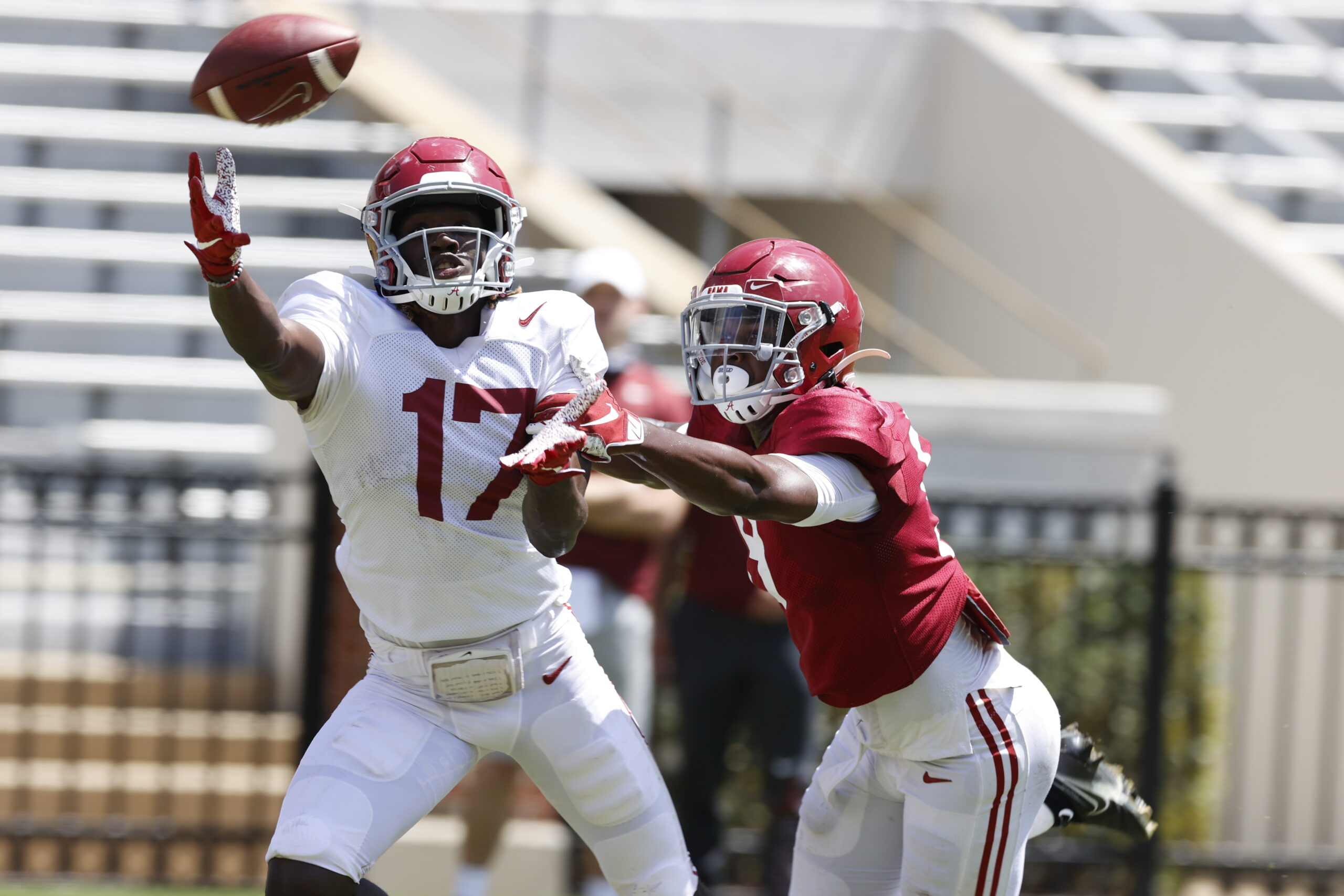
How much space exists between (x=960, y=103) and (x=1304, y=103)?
2986 mm

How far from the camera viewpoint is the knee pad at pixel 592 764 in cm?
323

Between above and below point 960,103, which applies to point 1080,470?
below

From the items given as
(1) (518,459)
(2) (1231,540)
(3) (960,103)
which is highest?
(3) (960,103)

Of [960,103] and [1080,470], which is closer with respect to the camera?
[1080,470]

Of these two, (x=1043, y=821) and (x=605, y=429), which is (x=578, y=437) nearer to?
(x=605, y=429)

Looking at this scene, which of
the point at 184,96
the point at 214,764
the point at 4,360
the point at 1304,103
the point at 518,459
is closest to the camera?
the point at 518,459

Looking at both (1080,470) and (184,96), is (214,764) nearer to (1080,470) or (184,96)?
(1080,470)

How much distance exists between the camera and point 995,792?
3020 millimetres

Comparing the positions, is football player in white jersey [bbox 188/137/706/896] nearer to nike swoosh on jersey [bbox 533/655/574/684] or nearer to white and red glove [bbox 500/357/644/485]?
nike swoosh on jersey [bbox 533/655/574/684]

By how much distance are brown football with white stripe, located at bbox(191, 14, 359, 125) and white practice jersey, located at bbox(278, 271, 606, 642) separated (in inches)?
15.8

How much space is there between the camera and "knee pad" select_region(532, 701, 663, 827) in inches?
127

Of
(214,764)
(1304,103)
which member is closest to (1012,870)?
(214,764)

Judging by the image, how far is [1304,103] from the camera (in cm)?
1155

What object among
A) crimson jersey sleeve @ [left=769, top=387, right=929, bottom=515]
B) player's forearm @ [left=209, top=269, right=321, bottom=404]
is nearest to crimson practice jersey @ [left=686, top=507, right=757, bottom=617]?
crimson jersey sleeve @ [left=769, top=387, right=929, bottom=515]
